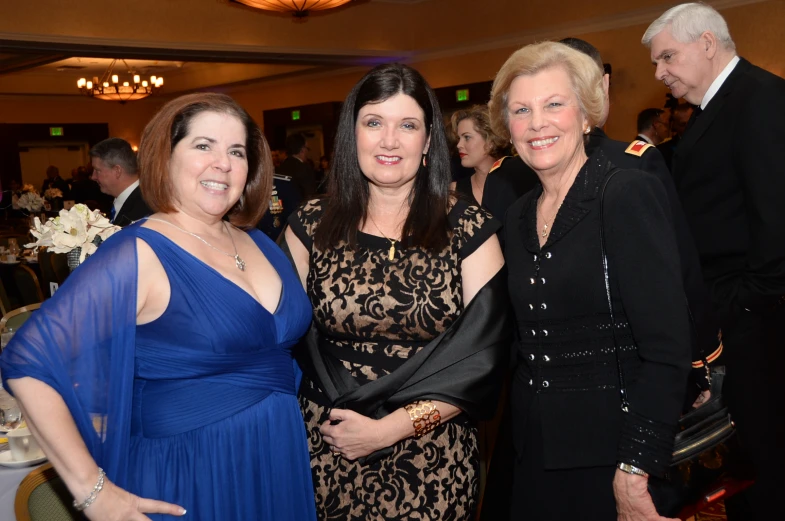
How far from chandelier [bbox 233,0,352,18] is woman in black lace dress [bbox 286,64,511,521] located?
8.40 metres

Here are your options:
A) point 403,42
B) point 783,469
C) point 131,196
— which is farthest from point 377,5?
point 783,469

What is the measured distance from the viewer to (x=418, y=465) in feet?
6.95

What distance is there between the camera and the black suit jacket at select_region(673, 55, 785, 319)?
2.56m

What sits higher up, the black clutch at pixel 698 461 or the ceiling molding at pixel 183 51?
the ceiling molding at pixel 183 51

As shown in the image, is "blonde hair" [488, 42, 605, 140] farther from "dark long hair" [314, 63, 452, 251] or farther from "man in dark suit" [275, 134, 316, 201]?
"man in dark suit" [275, 134, 316, 201]

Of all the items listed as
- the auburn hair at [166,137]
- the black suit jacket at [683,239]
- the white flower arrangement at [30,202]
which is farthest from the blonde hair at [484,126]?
the white flower arrangement at [30,202]

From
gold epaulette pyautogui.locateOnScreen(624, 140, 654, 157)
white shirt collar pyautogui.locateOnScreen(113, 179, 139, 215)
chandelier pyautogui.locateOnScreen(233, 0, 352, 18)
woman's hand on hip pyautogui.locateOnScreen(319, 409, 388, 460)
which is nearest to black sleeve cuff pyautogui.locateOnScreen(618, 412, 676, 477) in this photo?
woman's hand on hip pyautogui.locateOnScreen(319, 409, 388, 460)

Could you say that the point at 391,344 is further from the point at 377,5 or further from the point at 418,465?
the point at 377,5

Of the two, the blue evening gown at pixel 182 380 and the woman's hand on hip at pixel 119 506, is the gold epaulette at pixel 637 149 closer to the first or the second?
the blue evening gown at pixel 182 380

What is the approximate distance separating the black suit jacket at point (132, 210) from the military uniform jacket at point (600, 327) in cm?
422

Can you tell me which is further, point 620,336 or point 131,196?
point 131,196

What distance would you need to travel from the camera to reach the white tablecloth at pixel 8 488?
6.72 ft

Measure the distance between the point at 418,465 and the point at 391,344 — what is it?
0.36 metres

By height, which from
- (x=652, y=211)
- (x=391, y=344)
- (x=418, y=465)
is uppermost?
(x=652, y=211)
